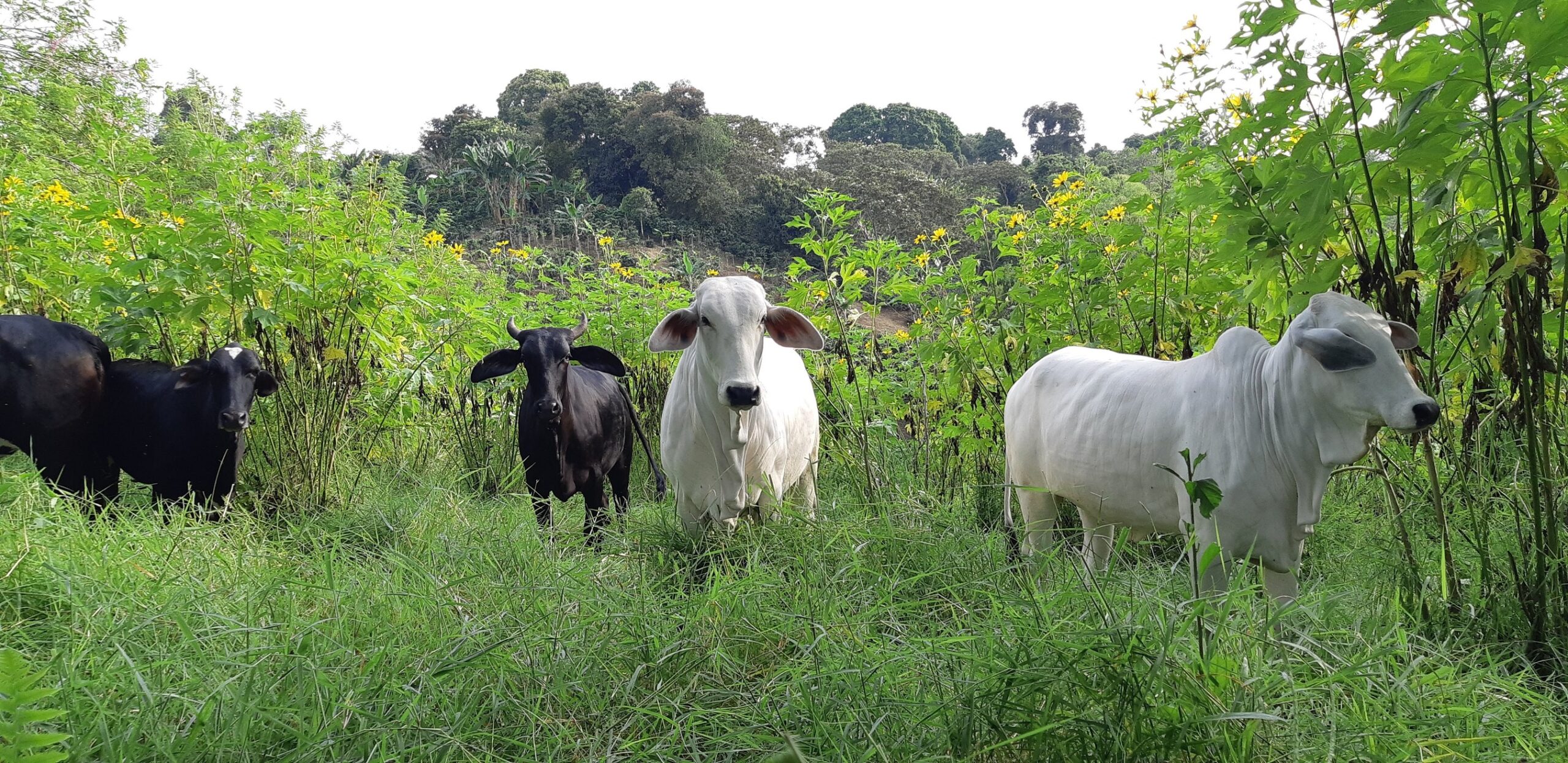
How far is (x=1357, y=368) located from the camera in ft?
7.22

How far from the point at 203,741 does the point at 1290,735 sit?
6.87 ft

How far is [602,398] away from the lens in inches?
195

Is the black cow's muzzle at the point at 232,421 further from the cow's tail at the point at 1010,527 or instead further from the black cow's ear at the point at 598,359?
the cow's tail at the point at 1010,527

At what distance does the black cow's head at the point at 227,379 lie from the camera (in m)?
4.02

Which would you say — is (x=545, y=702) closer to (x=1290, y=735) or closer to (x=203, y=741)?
(x=203, y=741)

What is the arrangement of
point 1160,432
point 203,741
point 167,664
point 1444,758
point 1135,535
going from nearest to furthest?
point 1444,758 → point 203,741 → point 167,664 → point 1160,432 → point 1135,535

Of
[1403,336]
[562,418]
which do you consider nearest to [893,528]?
[1403,336]

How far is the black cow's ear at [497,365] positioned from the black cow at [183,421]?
3.15ft

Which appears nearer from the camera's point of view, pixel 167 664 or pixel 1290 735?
pixel 1290 735

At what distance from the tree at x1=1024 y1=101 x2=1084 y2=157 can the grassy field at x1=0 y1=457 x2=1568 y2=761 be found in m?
58.4

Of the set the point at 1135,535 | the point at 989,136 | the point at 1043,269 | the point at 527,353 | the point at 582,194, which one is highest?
the point at 989,136

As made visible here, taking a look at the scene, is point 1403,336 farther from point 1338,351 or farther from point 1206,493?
point 1206,493

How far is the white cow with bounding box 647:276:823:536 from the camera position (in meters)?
3.04

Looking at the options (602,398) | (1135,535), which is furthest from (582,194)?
(1135,535)
